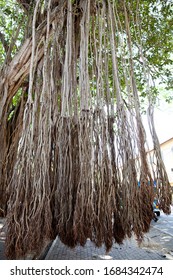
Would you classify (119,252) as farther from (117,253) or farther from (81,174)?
(81,174)

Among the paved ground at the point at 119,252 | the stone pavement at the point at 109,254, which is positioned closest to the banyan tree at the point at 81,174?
the paved ground at the point at 119,252

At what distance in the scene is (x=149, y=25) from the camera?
2209 millimetres

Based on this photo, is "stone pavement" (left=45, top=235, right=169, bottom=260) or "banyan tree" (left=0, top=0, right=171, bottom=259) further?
"stone pavement" (left=45, top=235, right=169, bottom=260)

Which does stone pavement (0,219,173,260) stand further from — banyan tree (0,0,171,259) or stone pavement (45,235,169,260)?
banyan tree (0,0,171,259)

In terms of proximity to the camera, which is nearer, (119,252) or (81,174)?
(81,174)

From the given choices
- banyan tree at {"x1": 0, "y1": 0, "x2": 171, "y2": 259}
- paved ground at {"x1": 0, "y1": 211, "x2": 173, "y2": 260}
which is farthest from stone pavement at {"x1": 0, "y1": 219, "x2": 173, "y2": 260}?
banyan tree at {"x1": 0, "y1": 0, "x2": 171, "y2": 259}

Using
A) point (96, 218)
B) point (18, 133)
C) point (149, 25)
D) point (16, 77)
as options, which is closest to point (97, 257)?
point (18, 133)

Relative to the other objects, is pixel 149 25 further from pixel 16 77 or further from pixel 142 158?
pixel 142 158

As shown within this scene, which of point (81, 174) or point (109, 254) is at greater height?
point (81, 174)

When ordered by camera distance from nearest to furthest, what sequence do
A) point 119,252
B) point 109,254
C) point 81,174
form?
1. point 81,174
2. point 109,254
3. point 119,252

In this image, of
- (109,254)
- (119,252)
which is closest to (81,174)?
(109,254)

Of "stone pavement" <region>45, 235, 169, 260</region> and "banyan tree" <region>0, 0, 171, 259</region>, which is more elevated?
"banyan tree" <region>0, 0, 171, 259</region>

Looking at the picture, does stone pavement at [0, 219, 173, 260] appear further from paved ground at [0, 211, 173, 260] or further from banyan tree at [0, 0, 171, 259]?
banyan tree at [0, 0, 171, 259]

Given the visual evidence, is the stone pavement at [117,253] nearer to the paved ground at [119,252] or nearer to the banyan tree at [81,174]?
the paved ground at [119,252]
